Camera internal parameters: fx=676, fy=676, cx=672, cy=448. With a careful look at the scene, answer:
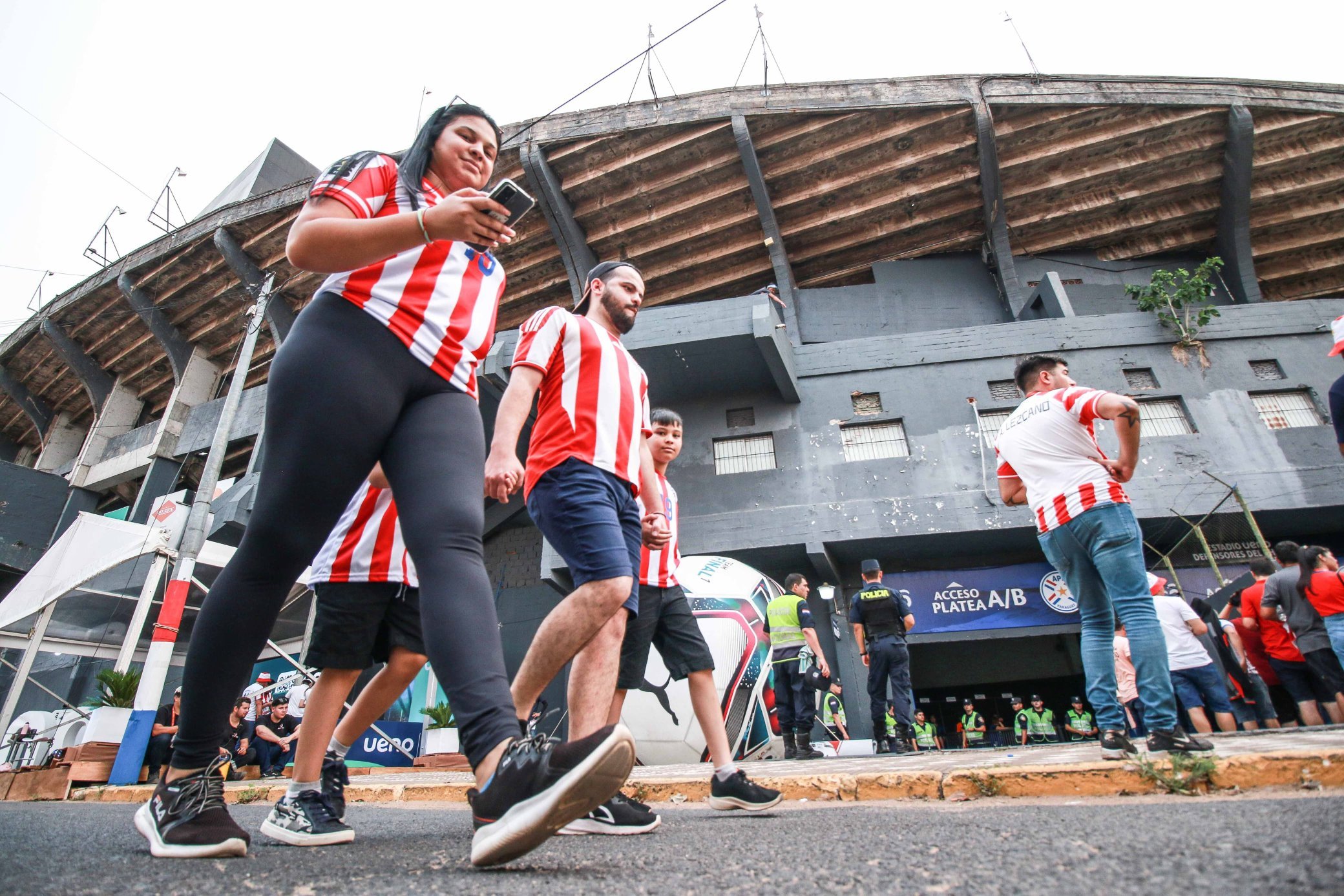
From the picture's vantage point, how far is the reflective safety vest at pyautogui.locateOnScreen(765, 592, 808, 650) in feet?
21.8

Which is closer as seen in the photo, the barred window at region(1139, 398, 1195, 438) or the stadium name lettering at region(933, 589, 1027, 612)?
the stadium name lettering at region(933, 589, 1027, 612)

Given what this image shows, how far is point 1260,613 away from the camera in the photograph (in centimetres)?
585

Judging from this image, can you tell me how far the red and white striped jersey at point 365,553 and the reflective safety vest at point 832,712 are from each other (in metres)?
8.64

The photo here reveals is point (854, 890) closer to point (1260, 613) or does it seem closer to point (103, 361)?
point (1260, 613)

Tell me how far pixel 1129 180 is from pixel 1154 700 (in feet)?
49.5

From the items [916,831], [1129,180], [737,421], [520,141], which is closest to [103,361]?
[520,141]

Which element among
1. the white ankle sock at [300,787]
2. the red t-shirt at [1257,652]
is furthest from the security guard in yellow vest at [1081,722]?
the white ankle sock at [300,787]

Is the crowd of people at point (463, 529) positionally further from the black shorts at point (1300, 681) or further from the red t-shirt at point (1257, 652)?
the red t-shirt at point (1257, 652)

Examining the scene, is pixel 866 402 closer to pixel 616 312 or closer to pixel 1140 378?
pixel 1140 378

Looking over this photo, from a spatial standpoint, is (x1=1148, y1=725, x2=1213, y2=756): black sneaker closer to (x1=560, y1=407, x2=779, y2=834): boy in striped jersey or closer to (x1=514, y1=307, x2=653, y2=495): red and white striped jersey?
(x1=560, y1=407, x2=779, y2=834): boy in striped jersey

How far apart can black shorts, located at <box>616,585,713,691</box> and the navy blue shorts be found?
2.53ft

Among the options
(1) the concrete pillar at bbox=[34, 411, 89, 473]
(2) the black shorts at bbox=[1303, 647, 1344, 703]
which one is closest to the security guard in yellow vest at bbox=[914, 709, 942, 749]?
(2) the black shorts at bbox=[1303, 647, 1344, 703]

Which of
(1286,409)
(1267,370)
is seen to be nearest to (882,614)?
(1286,409)

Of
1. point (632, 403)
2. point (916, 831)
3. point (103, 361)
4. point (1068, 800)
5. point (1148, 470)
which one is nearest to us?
point (916, 831)
